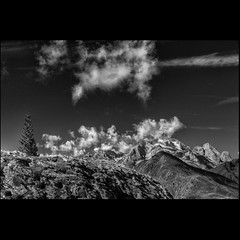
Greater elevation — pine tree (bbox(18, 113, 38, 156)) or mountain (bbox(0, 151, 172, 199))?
pine tree (bbox(18, 113, 38, 156))

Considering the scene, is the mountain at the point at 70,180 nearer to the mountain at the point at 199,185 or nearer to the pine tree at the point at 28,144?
the mountain at the point at 199,185

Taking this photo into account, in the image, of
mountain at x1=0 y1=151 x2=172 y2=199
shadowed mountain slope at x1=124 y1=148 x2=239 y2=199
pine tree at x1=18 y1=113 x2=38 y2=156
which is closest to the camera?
mountain at x1=0 y1=151 x2=172 y2=199

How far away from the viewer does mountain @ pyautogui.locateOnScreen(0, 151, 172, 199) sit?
8672 millimetres

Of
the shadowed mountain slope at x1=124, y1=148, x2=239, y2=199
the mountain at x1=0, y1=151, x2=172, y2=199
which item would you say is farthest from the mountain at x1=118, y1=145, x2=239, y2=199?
the mountain at x1=0, y1=151, x2=172, y2=199

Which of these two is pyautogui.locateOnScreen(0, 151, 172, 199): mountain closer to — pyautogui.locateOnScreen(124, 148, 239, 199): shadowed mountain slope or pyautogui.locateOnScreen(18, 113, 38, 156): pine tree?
pyautogui.locateOnScreen(124, 148, 239, 199): shadowed mountain slope

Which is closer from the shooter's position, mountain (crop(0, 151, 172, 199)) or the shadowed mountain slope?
mountain (crop(0, 151, 172, 199))

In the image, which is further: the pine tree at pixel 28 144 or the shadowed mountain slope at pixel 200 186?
the pine tree at pixel 28 144

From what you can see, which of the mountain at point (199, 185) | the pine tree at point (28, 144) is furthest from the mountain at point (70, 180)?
the pine tree at point (28, 144)

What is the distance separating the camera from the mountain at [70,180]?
28.5 ft

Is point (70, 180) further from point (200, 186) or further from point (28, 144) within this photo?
point (28, 144)

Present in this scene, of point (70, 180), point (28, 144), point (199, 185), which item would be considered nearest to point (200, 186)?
point (199, 185)

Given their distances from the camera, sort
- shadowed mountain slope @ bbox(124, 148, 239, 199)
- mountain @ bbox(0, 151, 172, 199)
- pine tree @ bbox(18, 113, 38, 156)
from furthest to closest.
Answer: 1. pine tree @ bbox(18, 113, 38, 156)
2. shadowed mountain slope @ bbox(124, 148, 239, 199)
3. mountain @ bbox(0, 151, 172, 199)
